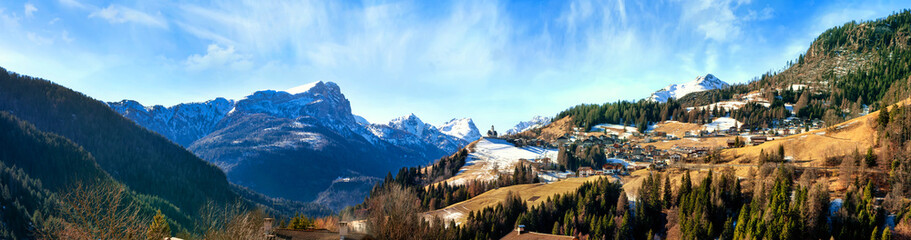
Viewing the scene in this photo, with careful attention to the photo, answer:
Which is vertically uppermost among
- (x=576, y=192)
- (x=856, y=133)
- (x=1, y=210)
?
(x=856, y=133)

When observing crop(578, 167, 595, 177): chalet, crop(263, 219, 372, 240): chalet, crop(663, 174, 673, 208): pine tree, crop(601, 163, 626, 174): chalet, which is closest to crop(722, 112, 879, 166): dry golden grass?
crop(663, 174, 673, 208): pine tree

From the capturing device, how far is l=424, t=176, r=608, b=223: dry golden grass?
423 feet

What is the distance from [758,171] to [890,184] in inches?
856

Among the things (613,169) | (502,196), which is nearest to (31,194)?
(502,196)

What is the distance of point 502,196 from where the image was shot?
13788 cm

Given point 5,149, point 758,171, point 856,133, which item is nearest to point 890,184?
point 758,171

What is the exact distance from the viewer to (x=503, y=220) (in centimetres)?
10569

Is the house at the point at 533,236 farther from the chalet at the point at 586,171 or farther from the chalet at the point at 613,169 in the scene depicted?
the chalet at the point at 586,171

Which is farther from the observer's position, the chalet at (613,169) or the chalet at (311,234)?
the chalet at (613,169)

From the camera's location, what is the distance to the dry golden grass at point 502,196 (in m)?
129

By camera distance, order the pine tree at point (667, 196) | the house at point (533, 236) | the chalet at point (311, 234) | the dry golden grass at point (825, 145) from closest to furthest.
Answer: the chalet at point (311, 234), the house at point (533, 236), the pine tree at point (667, 196), the dry golden grass at point (825, 145)

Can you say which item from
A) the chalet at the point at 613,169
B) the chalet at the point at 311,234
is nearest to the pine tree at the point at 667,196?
the chalet at the point at 613,169

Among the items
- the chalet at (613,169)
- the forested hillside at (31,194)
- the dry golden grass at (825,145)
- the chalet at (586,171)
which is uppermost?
the dry golden grass at (825,145)

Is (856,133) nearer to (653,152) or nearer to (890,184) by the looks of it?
(890,184)
